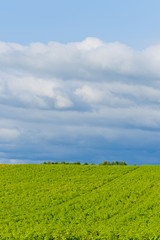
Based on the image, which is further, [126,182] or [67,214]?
[126,182]

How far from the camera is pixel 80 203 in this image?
41.1 meters

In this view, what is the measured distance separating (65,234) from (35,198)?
17.4 meters

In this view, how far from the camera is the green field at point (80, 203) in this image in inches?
1180

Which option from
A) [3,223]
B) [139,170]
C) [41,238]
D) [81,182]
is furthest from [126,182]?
[41,238]

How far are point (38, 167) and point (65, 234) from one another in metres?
40.5

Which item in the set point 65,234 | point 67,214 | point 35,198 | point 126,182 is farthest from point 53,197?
point 65,234

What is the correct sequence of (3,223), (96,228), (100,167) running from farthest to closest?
(100,167) < (3,223) < (96,228)

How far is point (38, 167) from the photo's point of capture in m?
68.9

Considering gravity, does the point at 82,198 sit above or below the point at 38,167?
below

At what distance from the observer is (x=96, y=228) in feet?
101

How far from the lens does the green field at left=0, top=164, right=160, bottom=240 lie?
98.4 ft

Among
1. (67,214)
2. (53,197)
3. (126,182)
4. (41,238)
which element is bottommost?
(41,238)

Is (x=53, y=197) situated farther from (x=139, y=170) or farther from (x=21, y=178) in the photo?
(x=139, y=170)

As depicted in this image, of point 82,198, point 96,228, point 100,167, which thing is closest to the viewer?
point 96,228
